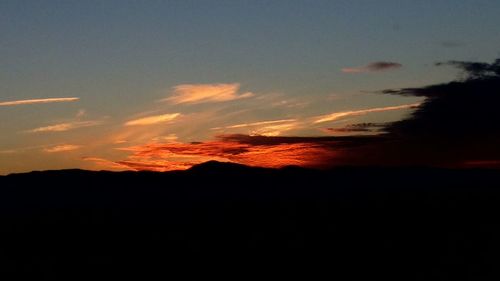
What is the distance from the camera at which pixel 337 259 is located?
291ft

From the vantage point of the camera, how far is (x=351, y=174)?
137000mm

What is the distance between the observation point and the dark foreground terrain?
85312 millimetres

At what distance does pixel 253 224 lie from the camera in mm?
105188

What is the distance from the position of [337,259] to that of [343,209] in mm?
25448

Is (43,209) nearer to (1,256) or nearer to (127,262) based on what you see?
(1,256)

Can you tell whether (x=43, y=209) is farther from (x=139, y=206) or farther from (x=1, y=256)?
(x=1, y=256)

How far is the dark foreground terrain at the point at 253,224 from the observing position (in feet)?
280

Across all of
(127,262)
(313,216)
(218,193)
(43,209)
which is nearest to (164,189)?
(218,193)

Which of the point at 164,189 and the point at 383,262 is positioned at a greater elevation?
the point at 164,189

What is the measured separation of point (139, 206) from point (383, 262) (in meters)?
47.2

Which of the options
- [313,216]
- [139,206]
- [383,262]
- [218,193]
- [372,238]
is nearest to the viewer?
[383,262]

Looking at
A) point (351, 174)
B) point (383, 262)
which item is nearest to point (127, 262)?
point (383, 262)

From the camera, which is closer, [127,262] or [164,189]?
[127,262]

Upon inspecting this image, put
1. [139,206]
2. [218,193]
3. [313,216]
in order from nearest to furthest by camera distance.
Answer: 1. [313,216]
2. [139,206]
3. [218,193]
